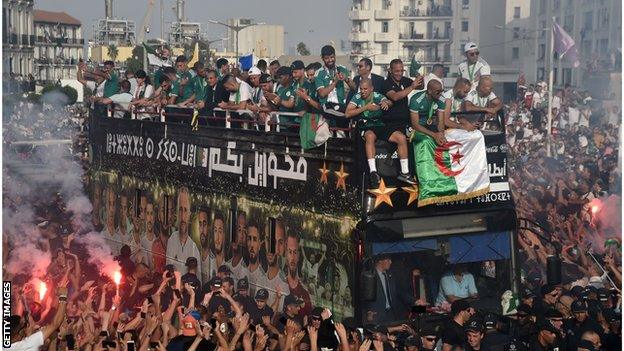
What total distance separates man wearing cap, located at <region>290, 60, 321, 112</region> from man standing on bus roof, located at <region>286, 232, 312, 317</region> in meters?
0.98

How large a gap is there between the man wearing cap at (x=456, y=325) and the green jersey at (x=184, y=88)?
10.2 feet

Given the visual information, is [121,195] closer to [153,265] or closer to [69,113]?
[153,265]

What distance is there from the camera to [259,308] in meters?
9.16

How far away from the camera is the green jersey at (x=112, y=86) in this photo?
11.3 m

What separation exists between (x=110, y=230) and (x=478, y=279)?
11.0 feet

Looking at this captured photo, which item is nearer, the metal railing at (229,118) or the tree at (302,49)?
the metal railing at (229,118)

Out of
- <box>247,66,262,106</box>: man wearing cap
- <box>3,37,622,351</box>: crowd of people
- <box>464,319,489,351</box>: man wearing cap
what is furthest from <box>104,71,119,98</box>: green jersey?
<box>464,319,489,351</box>: man wearing cap

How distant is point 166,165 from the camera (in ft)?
33.7

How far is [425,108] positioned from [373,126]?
24.7 inches

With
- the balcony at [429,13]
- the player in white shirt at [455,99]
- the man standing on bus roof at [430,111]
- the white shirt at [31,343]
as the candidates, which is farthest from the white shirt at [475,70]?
the white shirt at [31,343]

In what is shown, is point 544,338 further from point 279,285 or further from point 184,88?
point 184,88

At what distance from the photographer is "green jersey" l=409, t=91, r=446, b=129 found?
29.9 feet

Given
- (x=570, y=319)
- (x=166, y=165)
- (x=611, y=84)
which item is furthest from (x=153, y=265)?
(x=611, y=84)

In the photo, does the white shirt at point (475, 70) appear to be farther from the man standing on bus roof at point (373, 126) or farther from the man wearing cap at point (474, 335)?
the man wearing cap at point (474, 335)
